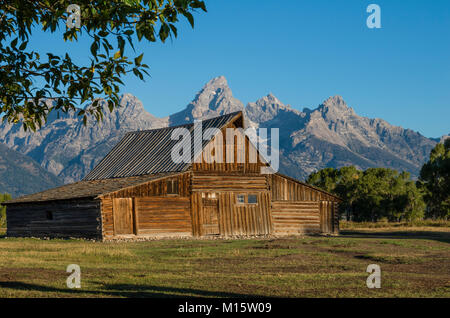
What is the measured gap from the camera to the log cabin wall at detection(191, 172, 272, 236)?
1555 inches

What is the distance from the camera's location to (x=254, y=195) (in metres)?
42.5

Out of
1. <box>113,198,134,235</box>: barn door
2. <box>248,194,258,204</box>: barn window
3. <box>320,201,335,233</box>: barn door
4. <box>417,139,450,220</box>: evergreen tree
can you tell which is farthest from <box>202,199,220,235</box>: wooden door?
<box>417,139,450,220</box>: evergreen tree

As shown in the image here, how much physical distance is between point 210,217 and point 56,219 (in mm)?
10214

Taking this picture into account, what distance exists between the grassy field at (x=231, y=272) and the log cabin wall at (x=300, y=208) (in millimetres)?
15580

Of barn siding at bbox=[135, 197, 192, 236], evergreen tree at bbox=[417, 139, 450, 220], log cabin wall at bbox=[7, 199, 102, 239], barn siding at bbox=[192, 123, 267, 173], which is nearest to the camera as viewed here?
log cabin wall at bbox=[7, 199, 102, 239]

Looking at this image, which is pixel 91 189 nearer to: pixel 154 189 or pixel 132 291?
pixel 154 189

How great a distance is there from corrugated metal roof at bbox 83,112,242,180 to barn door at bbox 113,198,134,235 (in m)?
4.83

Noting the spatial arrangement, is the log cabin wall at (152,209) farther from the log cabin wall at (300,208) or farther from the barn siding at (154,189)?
the log cabin wall at (300,208)

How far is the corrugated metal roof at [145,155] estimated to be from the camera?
1639 inches

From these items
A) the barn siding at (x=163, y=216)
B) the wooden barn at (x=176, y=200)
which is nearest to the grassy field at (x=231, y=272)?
the wooden barn at (x=176, y=200)

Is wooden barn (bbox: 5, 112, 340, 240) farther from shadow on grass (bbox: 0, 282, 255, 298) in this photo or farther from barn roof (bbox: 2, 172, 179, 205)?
shadow on grass (bbox: 0, 282, 255, 298)
